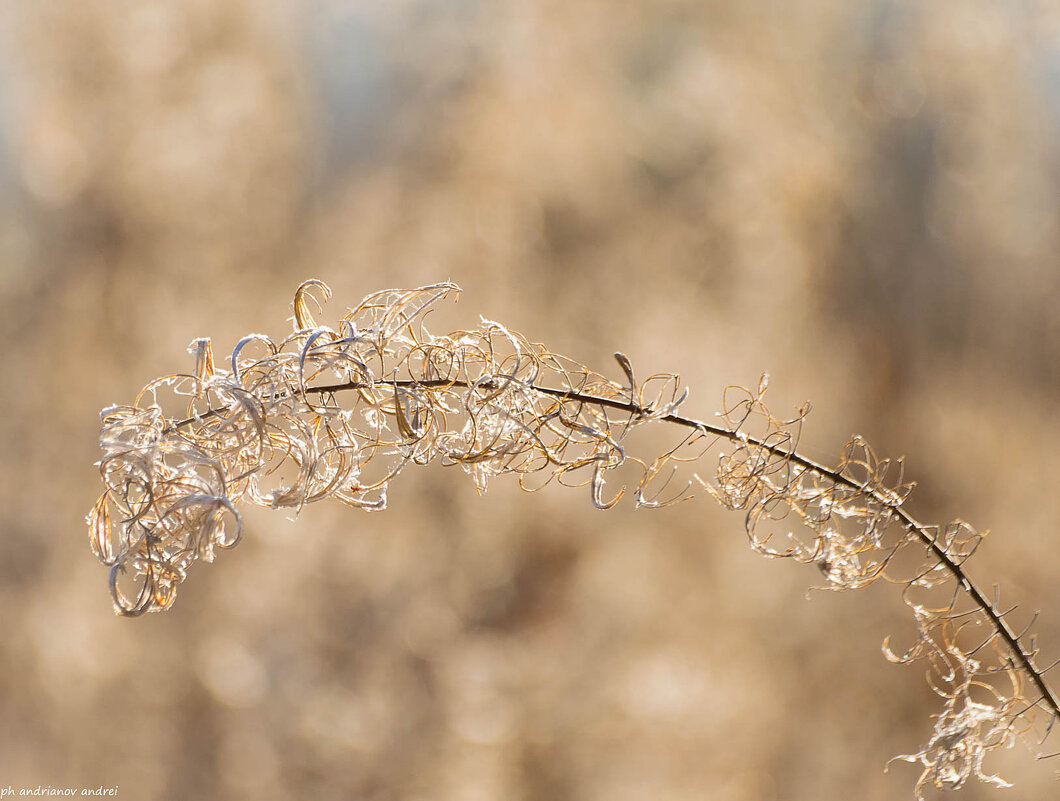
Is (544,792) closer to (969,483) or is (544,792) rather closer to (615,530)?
(615,530)

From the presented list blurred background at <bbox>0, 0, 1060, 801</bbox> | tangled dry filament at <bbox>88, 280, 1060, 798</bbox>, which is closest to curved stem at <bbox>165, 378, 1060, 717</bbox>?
tangled dry filament at <bbox>88, 280, 1060, 798</bbox>

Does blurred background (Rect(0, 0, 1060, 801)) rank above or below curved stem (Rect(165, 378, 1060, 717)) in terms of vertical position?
above

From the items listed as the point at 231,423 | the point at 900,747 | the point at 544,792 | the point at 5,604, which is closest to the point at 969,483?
the point at 900,747

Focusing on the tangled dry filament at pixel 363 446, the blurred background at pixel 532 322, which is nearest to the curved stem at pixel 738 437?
the tangled dry filament at pixel 363 446

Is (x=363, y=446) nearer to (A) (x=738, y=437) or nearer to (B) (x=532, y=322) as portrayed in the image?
(A) (x=738, y=437)

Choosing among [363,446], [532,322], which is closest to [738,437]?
[363,446]

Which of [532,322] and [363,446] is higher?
[532,322]

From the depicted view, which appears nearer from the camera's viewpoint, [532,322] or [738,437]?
[738,437]

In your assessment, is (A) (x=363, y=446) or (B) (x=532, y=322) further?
(B) (x=532, y=322)

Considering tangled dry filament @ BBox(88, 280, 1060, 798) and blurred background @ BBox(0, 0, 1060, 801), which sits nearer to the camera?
tangled dry filament @ BBox(88, 280, 1060, 798)

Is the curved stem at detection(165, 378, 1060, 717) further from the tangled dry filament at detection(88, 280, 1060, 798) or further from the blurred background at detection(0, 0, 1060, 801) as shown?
the blurred background at detection(0, 0, 1060, 801)
